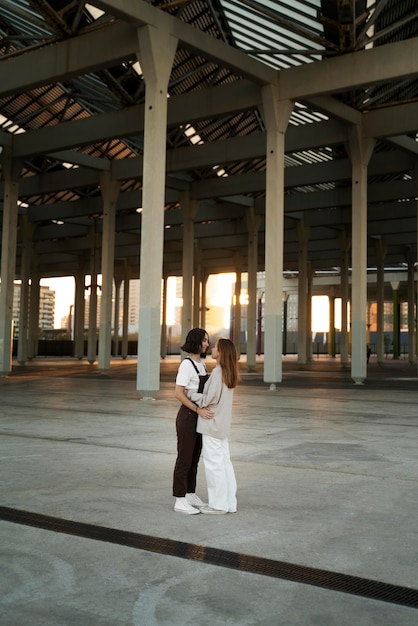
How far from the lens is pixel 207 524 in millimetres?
5090

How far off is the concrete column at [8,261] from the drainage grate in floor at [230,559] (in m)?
19.6

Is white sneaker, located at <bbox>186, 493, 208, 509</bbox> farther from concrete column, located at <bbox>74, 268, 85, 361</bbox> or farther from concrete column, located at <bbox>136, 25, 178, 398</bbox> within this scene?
concrete column, located at <bbox>74, 268, 85, 361</bbox>

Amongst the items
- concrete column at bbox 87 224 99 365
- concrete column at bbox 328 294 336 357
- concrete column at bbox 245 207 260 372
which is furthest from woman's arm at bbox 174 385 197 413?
concrete column at bbox 328 294 336 357

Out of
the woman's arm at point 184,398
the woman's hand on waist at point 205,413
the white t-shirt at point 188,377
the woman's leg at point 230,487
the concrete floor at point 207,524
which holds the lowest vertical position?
the concrete floor at point 207,524

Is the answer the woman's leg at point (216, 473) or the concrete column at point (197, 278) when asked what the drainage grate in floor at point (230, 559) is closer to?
the woman's leg at point (216, 473)

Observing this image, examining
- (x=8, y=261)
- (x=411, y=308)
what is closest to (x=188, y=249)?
(x=8, y=261)

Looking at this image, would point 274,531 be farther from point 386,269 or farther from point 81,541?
point 386,269

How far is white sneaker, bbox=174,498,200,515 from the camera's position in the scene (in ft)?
17.6

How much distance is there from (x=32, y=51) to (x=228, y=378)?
16.8 meters

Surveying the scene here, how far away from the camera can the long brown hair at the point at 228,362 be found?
5.54m

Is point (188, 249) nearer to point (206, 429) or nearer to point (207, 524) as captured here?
point (206, 429)

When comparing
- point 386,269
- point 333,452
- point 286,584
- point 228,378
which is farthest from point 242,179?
point 386,269

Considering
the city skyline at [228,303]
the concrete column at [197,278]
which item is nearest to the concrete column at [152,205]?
the concrete column at [197,278]

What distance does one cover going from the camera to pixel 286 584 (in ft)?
12.2
